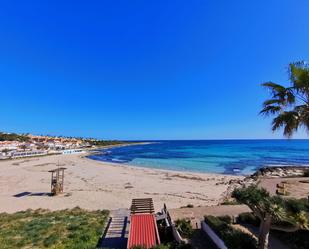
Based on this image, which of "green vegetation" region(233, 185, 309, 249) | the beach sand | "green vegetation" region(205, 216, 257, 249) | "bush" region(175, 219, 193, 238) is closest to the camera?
"green vegetation" region(233, 185, 309, 249)

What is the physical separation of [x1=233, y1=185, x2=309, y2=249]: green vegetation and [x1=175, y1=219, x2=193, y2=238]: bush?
3059 millimetres

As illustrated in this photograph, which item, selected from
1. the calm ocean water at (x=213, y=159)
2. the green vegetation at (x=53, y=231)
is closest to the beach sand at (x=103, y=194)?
the green vegetation at (x=53, y=231)

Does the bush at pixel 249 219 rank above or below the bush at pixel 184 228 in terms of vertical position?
above

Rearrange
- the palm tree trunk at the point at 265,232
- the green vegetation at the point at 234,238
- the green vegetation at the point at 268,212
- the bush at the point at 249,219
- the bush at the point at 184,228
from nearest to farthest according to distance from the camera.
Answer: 1. the green vegetation at the point at 268,212
2. the palm tree trunk at the point at 265,232
3. the green vegetation at the point at 234,238
4. the bush at the point at 184,228
5. the bush at the point at 249,219

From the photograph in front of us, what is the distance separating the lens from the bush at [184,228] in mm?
8711

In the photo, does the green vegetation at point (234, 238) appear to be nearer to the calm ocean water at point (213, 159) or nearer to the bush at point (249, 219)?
the bush at point (249, 219)

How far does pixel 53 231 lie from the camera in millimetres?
9492

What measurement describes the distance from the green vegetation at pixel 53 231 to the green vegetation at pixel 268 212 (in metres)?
5.46

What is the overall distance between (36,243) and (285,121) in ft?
32.1

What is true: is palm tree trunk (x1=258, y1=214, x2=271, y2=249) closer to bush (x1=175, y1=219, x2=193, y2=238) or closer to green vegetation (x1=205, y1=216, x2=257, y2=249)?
green vegetation (x1=205, y1=216, x2=257, y2=249)

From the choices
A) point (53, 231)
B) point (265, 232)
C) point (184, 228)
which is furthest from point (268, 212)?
point (53, 231)

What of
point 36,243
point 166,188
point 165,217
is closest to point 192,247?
point 165,217

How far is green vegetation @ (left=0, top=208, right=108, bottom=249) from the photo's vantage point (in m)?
8.14

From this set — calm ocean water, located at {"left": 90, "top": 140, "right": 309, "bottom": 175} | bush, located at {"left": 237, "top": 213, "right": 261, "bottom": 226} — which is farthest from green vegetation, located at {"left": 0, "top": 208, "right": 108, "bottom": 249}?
calm ocean water, located at {"left": 90, "top": 140, "right": 309, "bottom": 175}
